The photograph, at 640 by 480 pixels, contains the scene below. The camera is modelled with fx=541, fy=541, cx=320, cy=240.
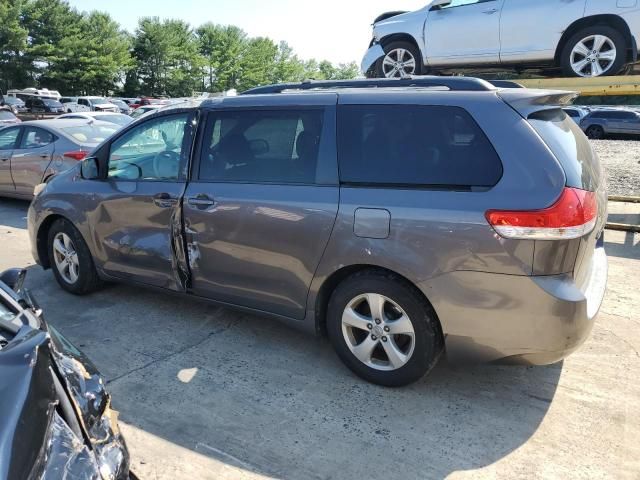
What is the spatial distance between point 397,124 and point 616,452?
2078 mm

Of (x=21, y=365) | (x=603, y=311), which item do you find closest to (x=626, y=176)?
(x=603, y=311)

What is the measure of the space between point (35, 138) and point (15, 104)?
2858cm

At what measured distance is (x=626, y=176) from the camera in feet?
39.7

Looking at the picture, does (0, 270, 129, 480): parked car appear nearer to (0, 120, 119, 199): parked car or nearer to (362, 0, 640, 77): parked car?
(362, 0, 640, 77): parked car

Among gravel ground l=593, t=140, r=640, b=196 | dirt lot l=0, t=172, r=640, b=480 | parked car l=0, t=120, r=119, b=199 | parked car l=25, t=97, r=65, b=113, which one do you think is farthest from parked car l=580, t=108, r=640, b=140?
parked car l=25, t=97, r=65, b=113

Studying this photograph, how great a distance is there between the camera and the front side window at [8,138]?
8.90 metres

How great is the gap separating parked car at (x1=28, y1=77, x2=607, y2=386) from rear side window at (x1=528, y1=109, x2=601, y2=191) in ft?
0.05

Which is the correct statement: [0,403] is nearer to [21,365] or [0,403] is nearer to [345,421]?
[21,365]

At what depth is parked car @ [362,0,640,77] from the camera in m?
5.73

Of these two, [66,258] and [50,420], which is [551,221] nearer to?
[50,420]

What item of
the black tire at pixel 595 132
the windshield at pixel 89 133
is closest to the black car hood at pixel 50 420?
the windshield at pixel 89 133

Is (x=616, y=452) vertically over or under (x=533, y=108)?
under

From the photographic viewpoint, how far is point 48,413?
1.67 metres

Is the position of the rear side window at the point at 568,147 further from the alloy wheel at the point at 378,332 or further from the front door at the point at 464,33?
the front door at the point at 464,33
